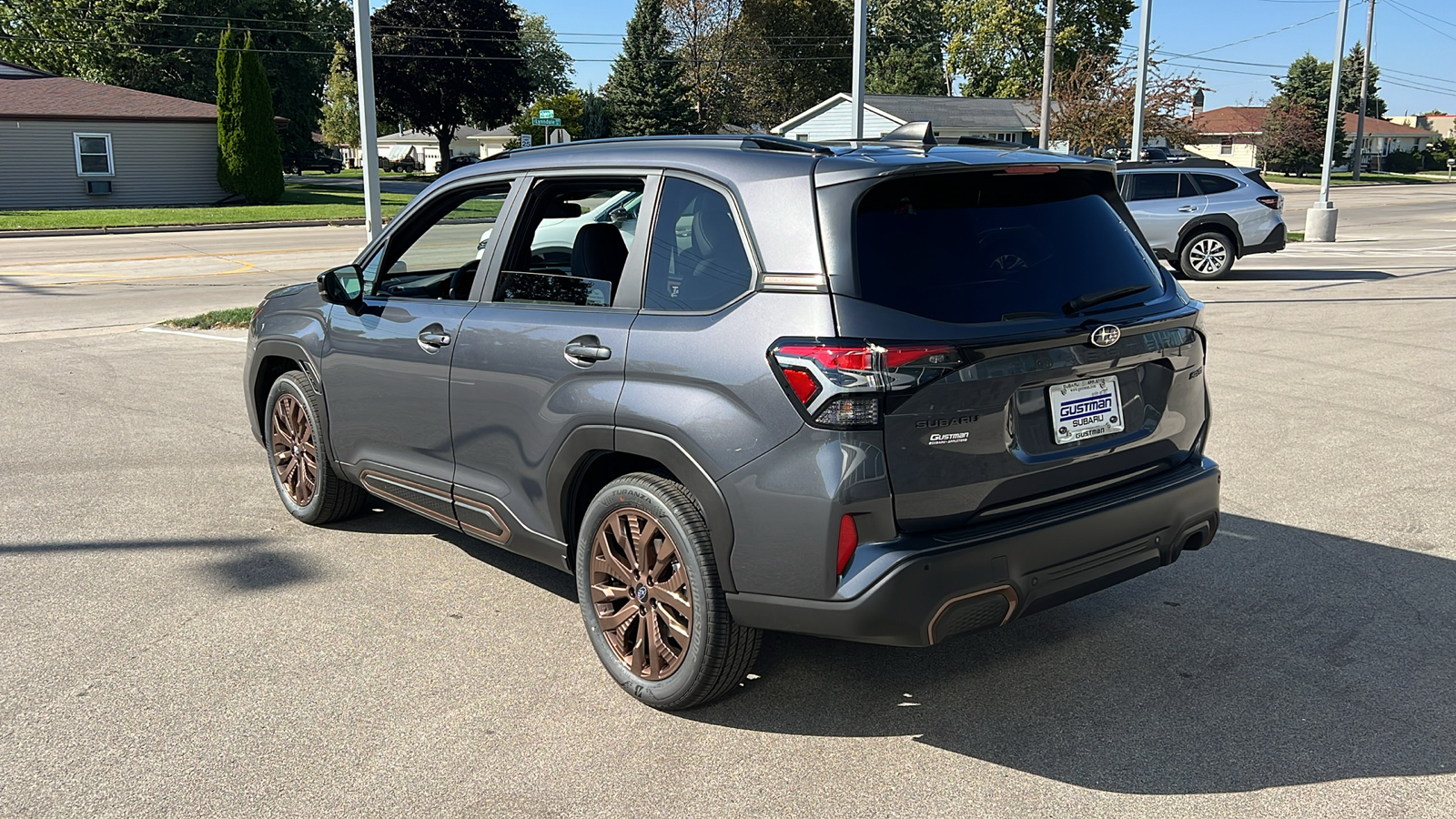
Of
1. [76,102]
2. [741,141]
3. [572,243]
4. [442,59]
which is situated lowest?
[572,243]

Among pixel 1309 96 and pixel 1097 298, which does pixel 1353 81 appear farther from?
pixel 1097 298

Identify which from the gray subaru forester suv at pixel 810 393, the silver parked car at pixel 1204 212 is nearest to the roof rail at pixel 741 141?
the gray subaru forester suv at pixel 810 393

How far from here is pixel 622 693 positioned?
4.11m

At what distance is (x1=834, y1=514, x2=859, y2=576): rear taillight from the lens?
3348 mm

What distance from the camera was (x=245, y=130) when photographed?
39.0 meters

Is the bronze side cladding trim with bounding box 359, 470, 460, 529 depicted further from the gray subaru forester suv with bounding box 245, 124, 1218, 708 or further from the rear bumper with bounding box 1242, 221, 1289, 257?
the rear bumper with bounding box 1242, 221, 1289, 257

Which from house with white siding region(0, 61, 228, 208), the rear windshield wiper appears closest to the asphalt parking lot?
the rear windshield wiper

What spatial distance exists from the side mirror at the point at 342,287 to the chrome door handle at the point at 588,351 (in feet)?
5.22

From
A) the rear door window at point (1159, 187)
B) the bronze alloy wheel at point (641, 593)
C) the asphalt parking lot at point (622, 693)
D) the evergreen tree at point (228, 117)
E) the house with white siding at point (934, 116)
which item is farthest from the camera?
the house with white siding at point (934, 116)

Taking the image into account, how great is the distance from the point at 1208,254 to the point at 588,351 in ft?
52.0

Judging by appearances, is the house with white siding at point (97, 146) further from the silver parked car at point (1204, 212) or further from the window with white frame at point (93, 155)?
the silver parked car at point (1204, 212)

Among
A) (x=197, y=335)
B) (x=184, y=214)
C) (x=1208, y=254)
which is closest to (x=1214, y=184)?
(x=1208, y=254)

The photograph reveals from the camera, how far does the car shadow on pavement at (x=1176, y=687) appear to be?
11.8 feet

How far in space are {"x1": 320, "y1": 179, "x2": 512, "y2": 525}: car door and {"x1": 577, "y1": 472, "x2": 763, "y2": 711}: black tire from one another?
3.52 ft
